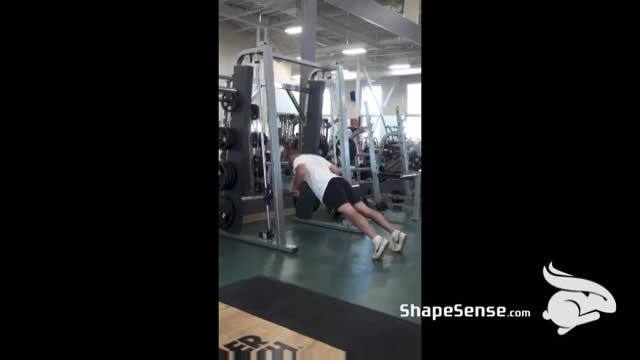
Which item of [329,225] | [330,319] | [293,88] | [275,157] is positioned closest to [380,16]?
[293,88]

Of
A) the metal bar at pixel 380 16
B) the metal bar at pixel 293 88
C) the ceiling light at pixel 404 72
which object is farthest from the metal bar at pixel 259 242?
the ceiling light at pixel 404 72

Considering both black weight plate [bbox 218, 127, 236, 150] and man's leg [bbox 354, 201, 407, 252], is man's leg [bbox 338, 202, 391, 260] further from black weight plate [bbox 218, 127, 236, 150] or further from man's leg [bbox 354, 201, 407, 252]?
black weight plate [bbox 218, 127, 236, 150]

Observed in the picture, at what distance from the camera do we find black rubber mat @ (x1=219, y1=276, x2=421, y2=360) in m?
1.87

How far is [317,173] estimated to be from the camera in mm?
3775

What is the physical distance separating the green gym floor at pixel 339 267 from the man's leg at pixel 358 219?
23 cm

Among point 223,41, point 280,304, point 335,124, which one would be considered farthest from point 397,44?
point 280,304

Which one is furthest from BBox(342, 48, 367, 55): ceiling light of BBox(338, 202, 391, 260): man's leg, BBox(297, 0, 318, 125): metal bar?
BBox(338, 202, 391, 260): man's leg

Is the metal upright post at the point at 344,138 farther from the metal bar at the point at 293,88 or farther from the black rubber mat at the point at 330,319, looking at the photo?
the black rubber mat at the point at 330,319

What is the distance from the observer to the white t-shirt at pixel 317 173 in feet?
12.3

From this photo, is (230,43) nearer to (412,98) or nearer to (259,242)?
(412,98)

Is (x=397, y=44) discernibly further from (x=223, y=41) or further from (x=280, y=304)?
(x=280, y=304)
